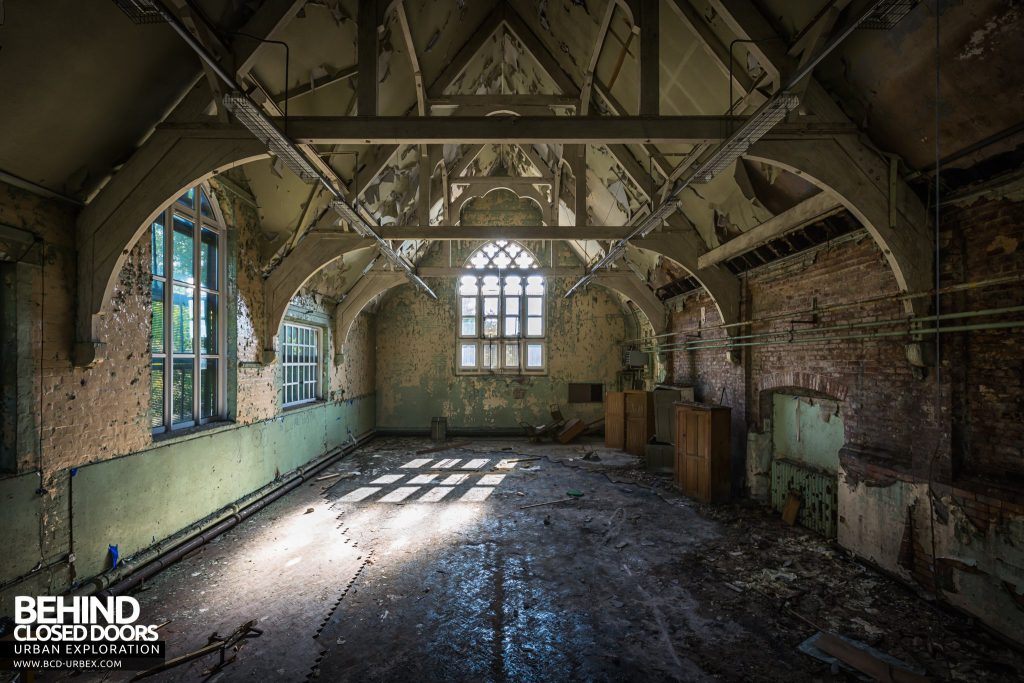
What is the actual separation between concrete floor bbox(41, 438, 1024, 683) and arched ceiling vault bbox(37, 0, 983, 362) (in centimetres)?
275

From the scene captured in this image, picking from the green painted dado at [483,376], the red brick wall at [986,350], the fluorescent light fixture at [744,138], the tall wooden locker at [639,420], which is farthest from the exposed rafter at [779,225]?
the green painted dado at [483,376]

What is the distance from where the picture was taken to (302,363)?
8.74 metres

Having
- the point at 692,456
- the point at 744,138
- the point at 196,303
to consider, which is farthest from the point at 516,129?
the point at 692,456

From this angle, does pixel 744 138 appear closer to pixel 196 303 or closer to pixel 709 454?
pixel 709 454

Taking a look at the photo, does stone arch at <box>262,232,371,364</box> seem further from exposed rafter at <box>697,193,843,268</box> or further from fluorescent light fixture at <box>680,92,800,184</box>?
exposed rafter at <box>697,193,843,268</box>

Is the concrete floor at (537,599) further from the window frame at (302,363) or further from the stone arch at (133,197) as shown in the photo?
the stone arch at (133,197)

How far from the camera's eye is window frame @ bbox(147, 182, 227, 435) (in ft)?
16.3

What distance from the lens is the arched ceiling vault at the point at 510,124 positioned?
3.69 metres

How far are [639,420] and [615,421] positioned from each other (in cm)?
82

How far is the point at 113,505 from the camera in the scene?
13.5 ft

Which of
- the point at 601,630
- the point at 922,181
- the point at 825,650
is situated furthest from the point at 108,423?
the point at 922,181

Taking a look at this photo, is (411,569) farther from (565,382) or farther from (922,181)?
(565,382)

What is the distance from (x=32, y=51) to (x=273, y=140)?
146cm

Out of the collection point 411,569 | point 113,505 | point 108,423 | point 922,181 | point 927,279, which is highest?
point 922,181
